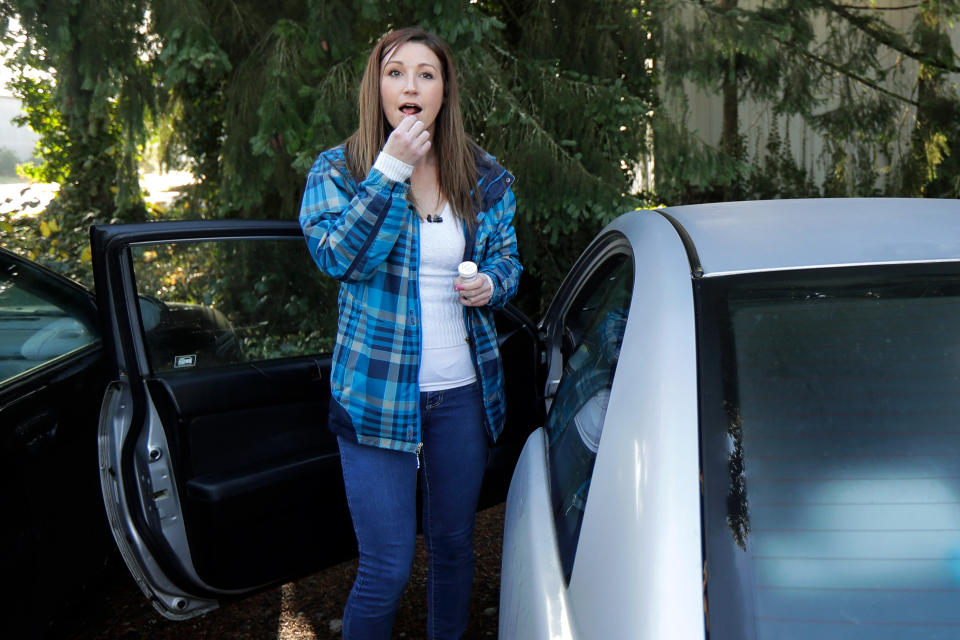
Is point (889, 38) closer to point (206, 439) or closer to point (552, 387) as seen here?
point (552, 387)

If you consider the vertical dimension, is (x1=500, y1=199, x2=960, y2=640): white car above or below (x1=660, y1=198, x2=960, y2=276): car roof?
below

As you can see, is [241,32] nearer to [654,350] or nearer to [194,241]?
[194,241]

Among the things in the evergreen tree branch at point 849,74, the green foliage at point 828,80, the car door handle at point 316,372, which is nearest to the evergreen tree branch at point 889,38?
the green foliage at point 828,80

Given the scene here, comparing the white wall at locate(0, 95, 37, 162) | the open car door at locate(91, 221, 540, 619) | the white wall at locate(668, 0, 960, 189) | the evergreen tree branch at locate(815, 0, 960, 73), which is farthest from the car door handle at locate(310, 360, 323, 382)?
the white wall at locate(0, 95, 37, 162)

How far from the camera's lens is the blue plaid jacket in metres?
1.94

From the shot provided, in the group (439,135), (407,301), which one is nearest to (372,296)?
(407,301)

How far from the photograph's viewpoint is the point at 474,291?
2.07 metres

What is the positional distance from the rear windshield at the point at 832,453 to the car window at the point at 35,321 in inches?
78.3

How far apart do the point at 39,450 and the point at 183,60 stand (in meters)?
1.98

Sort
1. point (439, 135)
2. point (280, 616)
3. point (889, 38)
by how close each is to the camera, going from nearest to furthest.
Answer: point (439, 135) → point (280, 616) → point (889, 38)

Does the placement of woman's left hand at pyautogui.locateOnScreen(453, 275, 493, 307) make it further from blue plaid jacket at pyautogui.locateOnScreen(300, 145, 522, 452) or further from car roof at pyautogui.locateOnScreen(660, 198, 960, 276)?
car roof at pyautogui.locateOnScreen(660, 198, 960, 276)

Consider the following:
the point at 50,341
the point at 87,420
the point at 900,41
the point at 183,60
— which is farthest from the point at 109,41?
the point at 900,41

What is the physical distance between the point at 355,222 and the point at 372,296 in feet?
0.67

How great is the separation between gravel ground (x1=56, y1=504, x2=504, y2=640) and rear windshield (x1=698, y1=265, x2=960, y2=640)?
6.04 ft
